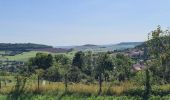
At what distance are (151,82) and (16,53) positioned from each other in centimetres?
14288

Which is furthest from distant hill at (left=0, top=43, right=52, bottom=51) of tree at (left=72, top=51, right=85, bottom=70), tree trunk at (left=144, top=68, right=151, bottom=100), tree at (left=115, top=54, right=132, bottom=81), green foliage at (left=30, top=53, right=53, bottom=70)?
tree trunk at (left=144, top=68, right=151, bottom=100)

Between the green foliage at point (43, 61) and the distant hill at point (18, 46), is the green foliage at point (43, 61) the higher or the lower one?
Answer: the lower one

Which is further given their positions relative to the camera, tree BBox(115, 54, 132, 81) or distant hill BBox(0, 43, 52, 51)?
distant hill BBox(0, 43, 52, 51)

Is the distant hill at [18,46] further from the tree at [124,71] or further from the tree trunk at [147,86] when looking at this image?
the tree trunk at [147,86]

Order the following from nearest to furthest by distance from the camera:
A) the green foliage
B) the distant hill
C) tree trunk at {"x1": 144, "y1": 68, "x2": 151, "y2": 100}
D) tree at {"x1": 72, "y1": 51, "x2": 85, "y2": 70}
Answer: tree trunk at {"x1": 144, "y1": 68, "x2": 151, "y2": 100}
the green foliage
tree at {"x1": 72, "y1": 51, "x2": 85, "y2": 70}
the distant hill

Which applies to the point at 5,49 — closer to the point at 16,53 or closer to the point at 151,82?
the point at 16,53

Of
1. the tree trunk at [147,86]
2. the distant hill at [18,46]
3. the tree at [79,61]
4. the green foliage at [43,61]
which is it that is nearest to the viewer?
the tree trunk at [147,86]

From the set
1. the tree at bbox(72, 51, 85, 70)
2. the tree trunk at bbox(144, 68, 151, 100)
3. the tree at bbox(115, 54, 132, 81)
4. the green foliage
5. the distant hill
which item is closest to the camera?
the tree trunk at bbox(144, 68, 151, 100)

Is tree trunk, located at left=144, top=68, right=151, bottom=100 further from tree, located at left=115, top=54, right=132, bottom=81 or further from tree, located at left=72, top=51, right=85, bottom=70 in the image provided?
tree, located at left=72, top=51, right=85, bottom=70

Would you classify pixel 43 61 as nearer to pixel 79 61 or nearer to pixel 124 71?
pixel 79 61

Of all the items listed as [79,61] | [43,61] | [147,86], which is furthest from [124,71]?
[79,61]

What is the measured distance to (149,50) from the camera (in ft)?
99.6

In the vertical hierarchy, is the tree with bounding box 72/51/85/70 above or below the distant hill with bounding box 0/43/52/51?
below

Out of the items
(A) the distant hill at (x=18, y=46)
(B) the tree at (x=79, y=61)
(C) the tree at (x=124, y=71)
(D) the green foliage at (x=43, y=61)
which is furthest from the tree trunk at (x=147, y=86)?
(A) the distant hill at (x=18, y=46)
